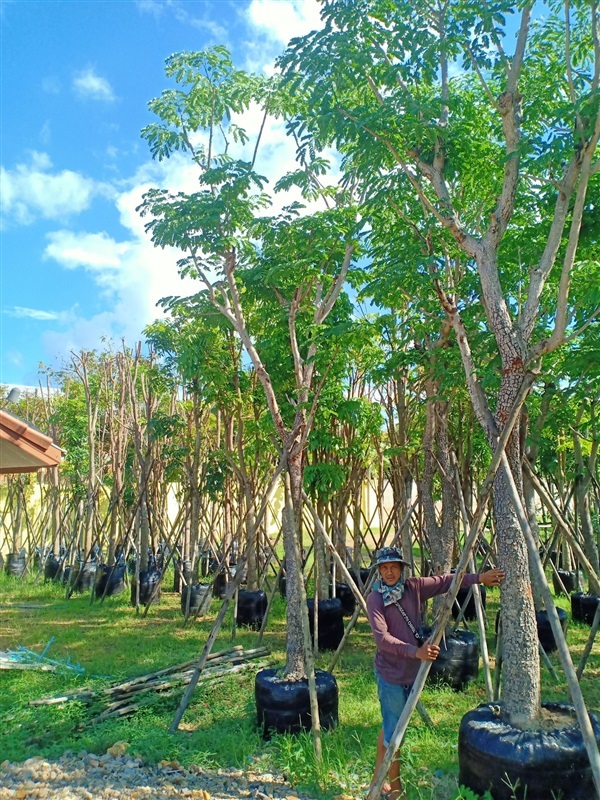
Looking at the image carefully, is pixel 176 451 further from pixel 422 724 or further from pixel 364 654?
pixel 422 724

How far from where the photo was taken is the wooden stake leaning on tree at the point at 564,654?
2.83m

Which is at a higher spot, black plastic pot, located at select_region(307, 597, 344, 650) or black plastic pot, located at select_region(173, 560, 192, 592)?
black plastic pot, located at select_region(173, 560, 192, 592)

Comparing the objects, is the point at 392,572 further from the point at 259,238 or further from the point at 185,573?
the point at 185,573

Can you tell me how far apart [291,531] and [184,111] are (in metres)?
4.09

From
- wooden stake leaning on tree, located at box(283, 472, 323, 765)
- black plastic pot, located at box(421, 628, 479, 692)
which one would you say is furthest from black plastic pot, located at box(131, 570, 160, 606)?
wooden stake leaning on tree, located at box(283, 472, 323, 765)

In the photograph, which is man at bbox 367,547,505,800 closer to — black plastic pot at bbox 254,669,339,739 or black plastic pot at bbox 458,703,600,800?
black plastic pot at bbox 458,703,600,800

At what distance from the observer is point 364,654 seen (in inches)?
262

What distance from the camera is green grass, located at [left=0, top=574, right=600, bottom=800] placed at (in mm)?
3693

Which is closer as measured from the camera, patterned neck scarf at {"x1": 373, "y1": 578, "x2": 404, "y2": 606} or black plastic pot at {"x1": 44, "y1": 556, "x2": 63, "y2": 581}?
patterned neck scarf at {"x1": 373, "y1": 578, "x2": 404, "y2": 606}

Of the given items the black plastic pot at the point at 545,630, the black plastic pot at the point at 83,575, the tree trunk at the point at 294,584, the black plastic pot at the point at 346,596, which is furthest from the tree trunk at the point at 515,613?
the black plastic pot at the point at 83,575

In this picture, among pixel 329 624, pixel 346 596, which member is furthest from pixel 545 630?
pixel 346 596

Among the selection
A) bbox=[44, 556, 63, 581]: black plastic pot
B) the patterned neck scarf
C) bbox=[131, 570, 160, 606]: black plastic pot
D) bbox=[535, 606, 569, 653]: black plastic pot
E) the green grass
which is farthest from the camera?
bbox=[44, 556, 63, 581]: black plastic pot

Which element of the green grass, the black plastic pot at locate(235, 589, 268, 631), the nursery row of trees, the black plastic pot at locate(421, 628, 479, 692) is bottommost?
the green grass

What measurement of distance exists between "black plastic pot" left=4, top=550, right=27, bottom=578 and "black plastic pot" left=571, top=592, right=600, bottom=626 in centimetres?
1104
